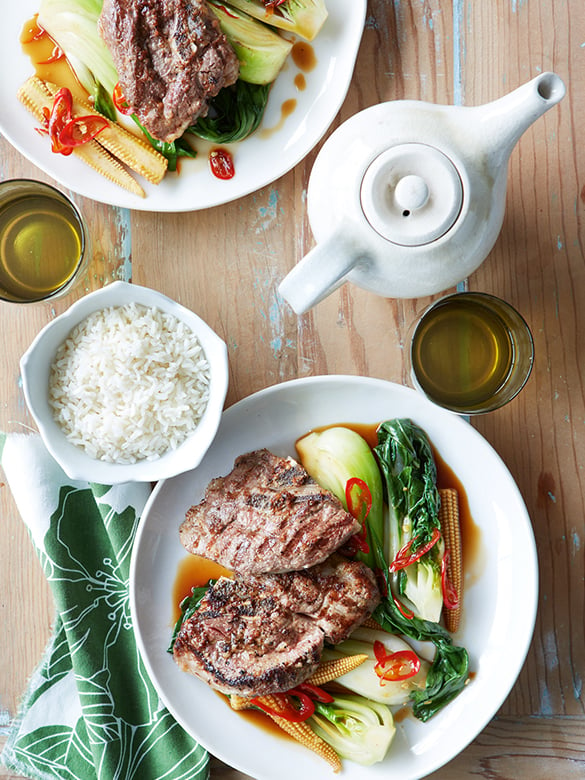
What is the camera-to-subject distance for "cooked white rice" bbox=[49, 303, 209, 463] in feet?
6.21

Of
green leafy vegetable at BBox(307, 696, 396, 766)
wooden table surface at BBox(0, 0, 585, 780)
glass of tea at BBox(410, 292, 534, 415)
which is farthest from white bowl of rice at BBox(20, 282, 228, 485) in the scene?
green leafy vegetable at BBox(307, 696, 396, 766)

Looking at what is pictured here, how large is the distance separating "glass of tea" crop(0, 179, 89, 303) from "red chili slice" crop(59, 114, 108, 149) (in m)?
0.16

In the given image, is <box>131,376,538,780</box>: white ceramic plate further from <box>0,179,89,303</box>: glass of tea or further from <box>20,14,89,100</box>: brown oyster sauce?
<box>20,14,89,100</box>: brown oyster sauce

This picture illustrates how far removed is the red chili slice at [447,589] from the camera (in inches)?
76.7

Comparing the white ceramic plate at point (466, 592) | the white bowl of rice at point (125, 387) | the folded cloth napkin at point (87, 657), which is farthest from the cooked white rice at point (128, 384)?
the folded cloth napkin at point (87, 657)

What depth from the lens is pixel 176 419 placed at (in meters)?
1.90

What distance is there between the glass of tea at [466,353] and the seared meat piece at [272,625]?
53 cm

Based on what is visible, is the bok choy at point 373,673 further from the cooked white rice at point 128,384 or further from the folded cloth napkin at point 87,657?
the cooked white rice at point 128,384

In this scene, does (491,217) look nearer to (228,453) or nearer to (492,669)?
(228,453)

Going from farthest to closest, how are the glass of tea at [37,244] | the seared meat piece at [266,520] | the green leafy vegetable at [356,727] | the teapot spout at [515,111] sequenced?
the glass of tea at [37,244], the green leafy vegetable at [356,727], the seared meat piece at [266,520], the teapot spout at [515,111]

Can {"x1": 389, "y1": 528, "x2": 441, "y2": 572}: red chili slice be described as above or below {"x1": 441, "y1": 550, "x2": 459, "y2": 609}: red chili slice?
above

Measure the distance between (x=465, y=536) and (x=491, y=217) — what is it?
907 mm

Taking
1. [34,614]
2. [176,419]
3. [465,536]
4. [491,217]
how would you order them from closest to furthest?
1. [491,217]
2. [176,419]
3. [465,536]
4. [34,614]

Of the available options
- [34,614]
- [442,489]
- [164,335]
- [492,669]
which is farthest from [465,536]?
[34,614]
